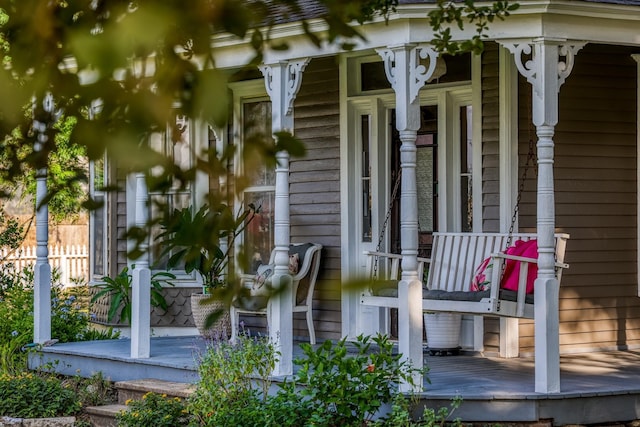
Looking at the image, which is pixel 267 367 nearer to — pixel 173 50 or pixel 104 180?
pixel 104 180

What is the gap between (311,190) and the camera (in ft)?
33.9

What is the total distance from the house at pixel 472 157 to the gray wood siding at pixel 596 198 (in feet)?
0.04

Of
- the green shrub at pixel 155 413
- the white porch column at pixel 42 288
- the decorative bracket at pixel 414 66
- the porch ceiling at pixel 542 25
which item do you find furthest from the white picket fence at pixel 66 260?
the decorative bracket at pixel 414 66

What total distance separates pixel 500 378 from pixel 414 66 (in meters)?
2.27

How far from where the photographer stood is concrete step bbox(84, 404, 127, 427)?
8422 mm

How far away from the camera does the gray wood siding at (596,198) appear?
915 cm

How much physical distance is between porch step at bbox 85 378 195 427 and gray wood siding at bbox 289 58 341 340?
6.07 feet

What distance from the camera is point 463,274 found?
8938 millimetres

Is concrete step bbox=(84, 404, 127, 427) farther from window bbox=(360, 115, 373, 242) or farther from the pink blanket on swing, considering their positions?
the pink blanket on swing

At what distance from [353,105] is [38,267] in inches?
133

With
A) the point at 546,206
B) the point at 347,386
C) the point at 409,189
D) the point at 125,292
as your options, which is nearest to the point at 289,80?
the point at 409,189

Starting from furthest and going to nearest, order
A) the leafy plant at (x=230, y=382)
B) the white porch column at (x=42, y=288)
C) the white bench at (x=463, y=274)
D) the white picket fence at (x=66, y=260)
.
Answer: the white picket fence at (x=66, y=260), the white porch column at (x=42, y=288), the white bench at (x=463, y=274), the leafy plant at (x=230, y=382)

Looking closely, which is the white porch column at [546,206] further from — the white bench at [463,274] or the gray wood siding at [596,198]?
the gray wood siding at [596,198]

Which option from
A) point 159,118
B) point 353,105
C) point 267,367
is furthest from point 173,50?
point 353,105
